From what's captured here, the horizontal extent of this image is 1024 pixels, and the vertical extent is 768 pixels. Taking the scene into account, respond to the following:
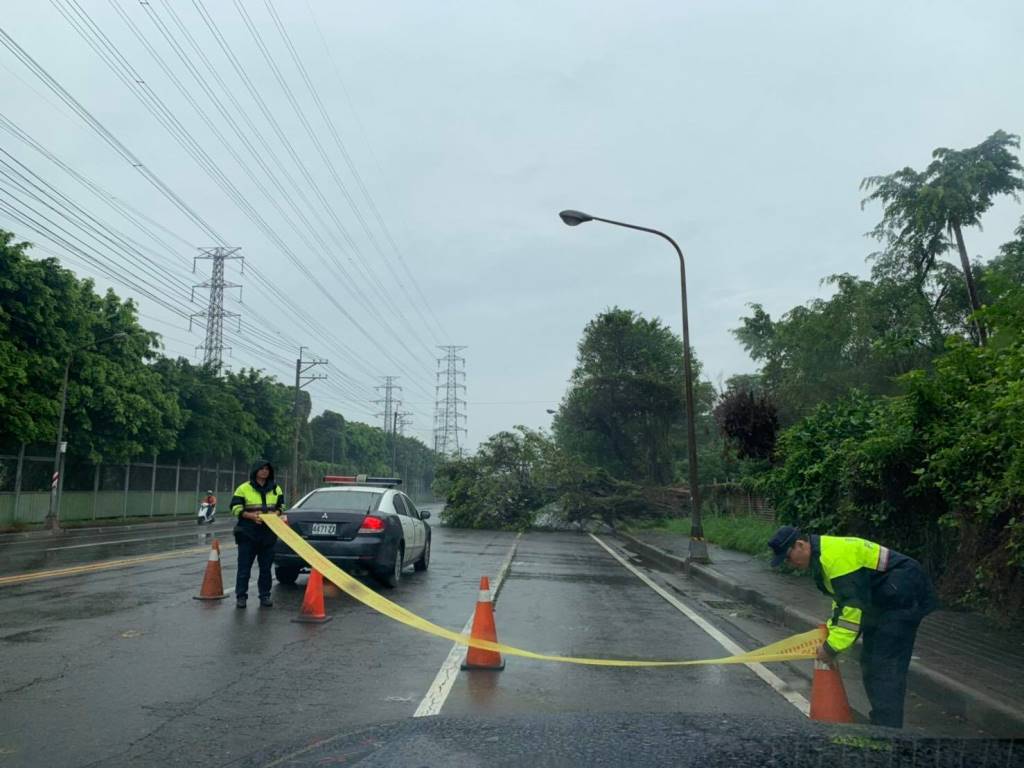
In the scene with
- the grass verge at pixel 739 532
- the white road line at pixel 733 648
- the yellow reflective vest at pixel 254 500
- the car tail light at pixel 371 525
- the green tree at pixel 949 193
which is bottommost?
the white road line at pixel 733 648

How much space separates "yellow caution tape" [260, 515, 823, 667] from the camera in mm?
6004

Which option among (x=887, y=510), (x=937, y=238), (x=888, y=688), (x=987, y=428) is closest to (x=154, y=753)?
(x=888, y=688)

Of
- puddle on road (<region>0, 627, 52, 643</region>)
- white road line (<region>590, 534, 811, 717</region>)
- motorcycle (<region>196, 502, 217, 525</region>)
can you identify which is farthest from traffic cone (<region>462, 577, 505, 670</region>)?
motorcycle (<region>196, 502, 217, 525</region>)

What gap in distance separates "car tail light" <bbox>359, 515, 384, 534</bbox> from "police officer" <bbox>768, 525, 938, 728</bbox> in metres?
7.64

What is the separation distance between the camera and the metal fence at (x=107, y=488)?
103ft

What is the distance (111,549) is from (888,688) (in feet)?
59.0

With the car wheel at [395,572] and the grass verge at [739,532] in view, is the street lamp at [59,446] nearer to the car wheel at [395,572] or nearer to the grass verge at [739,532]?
the car wheel at [395,572]

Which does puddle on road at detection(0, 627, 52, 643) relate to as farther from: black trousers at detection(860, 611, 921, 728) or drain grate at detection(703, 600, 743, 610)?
drain grate at detection(703, 600, 743, 610)

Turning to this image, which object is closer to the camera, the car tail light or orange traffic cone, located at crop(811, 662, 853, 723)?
orange traffic cone, located at crop(811, 662, 853, 723)

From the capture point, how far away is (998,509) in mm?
8547

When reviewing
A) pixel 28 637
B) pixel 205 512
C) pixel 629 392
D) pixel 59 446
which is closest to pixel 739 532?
pixel 28 637

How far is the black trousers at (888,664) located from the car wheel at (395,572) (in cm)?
810

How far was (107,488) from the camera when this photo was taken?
39188mm

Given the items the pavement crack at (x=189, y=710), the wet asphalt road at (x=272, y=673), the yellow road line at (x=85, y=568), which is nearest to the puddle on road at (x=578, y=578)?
the wet asphalt road at (x=272, y=673)
